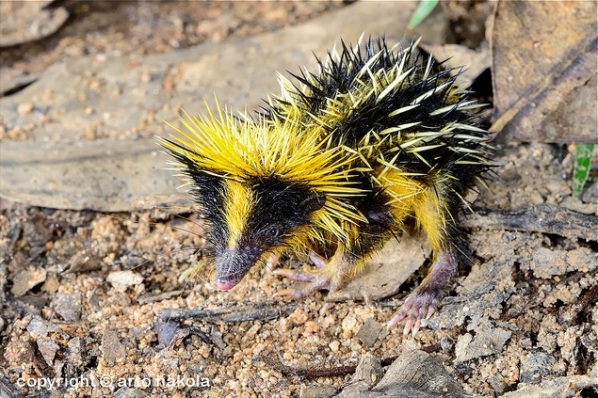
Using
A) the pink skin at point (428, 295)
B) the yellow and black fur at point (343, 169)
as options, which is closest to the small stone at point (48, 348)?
the yellow and black fur at point (343, 169)

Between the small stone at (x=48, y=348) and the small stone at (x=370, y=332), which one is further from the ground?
the small stone at (x=370, y=332)

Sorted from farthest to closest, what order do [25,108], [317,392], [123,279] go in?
[25,108] → [123,279] → [317,392]

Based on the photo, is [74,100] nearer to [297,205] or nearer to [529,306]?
[297,205]

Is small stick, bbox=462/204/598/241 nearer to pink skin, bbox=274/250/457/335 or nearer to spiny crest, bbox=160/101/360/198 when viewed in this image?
pink skin, bbox=274/250/457/335

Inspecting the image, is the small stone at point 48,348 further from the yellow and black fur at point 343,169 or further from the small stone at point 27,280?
the yellow and black fur at point 343,169

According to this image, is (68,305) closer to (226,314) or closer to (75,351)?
(75,351)

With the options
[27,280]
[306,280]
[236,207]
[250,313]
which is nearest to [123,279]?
[27,280]
